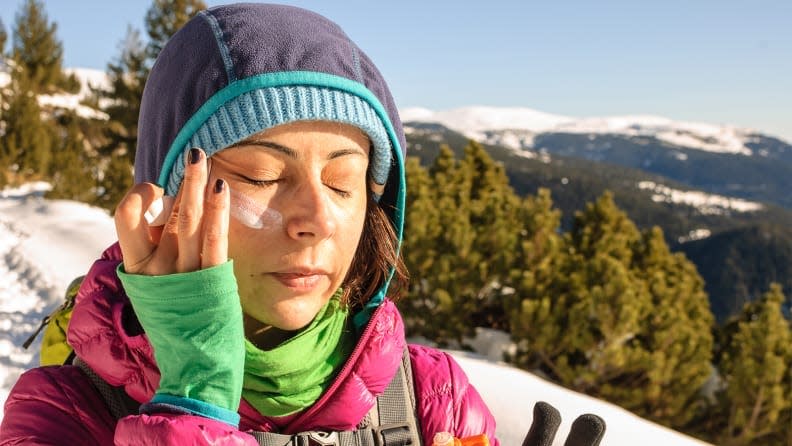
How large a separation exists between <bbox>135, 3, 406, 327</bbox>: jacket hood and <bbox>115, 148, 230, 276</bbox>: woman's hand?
0.20 meters

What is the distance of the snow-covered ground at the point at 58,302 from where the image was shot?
3906mm

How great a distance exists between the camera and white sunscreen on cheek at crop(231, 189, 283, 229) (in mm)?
976

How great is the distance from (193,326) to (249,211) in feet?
0.80

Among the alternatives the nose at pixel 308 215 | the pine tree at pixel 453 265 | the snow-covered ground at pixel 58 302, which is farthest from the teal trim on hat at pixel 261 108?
the pine tree at pixel 453 265

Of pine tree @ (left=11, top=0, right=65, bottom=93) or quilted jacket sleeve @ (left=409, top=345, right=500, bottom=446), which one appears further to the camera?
pine tree @ (left=11, top=0, right=65, bottom=93)

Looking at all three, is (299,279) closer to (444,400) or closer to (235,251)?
(235,251)

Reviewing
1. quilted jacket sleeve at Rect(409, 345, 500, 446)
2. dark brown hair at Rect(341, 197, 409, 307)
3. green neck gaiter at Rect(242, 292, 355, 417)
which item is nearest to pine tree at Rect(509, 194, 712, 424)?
quilted jacket sleeve at Rect(409, 345, 500, 446)

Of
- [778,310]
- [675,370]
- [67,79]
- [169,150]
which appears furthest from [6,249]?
[67,79]

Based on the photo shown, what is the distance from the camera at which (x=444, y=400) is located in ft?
4.23

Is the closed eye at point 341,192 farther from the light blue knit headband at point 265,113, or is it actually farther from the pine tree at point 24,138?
the pine tree at point 24,138

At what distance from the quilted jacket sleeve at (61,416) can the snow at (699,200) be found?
15641 cm

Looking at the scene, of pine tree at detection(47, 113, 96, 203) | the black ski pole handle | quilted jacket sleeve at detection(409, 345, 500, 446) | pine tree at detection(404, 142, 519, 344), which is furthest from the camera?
pine tree at detection(47, 113, 96, 203)

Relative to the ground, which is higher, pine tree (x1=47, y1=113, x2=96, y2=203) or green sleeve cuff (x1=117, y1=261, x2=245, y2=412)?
green sleeve cuff (x1=117, y1=261, x2=245, y2=412)

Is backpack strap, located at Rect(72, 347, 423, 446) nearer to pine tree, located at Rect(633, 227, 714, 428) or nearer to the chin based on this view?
the chin
